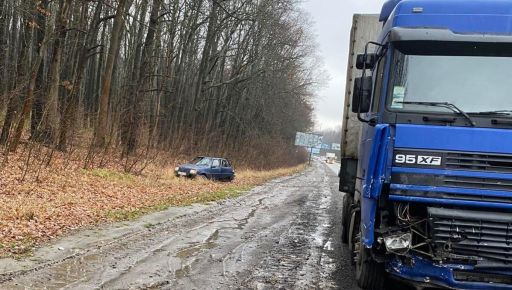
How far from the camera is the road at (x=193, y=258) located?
20.8 feet

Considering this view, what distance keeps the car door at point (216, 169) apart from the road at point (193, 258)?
37.9 ft

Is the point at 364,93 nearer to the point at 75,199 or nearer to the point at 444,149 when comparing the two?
the point at 444,149

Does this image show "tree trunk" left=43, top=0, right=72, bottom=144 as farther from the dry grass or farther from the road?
the road

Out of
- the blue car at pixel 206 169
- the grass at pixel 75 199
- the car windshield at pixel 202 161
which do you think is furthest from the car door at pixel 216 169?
the grass at pixel 75 199

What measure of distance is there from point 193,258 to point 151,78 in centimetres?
2270

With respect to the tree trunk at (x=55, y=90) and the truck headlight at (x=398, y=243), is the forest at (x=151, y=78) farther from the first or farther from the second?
the truck headlight at (x=398, y=243)

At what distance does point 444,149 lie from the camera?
5016 millimetres

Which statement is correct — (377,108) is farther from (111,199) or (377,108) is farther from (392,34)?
(111,199)

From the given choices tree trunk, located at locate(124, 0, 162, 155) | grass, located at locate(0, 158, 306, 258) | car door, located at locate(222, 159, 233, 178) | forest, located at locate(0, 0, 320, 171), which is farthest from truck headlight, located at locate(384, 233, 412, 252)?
car door, located at locate(222, 159, 233, 178)

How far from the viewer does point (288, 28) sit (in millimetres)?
43562

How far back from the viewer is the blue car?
22812mm

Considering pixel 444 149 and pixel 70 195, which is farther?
pixel 70 195

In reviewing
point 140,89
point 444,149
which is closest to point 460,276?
point 444,149

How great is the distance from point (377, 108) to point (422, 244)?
158 centimetres
